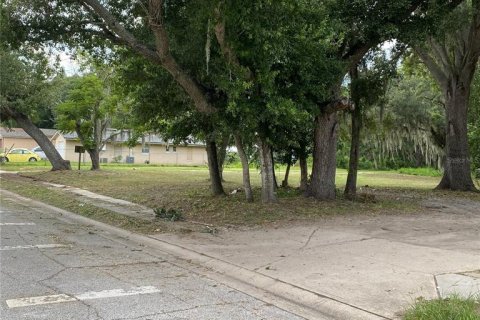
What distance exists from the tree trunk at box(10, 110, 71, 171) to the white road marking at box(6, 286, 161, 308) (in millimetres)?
24588

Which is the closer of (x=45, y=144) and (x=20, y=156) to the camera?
(x=45, y=144)

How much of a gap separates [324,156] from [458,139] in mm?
9844

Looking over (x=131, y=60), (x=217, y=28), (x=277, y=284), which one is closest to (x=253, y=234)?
(x=277, y=284)

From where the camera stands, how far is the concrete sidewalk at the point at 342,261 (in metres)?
6.05

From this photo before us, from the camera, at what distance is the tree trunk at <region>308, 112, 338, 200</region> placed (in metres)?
14.6

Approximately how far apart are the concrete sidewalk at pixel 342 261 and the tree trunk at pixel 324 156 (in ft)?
9.08

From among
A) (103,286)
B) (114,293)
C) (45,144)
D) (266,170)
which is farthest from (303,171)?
(45,144)

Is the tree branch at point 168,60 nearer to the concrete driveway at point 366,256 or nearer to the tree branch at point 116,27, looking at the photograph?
the tree branch at point 116,27

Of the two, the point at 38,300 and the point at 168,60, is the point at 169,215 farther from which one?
the point at 38,300

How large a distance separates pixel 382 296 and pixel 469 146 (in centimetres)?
1887

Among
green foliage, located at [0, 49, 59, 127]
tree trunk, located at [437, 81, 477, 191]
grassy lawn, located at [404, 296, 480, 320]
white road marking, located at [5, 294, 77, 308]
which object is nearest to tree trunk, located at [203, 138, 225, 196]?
white road marking, located at [5, 294, 77, 308]

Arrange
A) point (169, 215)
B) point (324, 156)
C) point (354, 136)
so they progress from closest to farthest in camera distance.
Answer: point (169, 215), point (324, 156), point (354, 136)

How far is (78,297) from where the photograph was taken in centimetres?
593

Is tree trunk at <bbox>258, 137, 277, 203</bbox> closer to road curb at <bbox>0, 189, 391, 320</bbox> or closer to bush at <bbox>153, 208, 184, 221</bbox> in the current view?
bush at <bbox>153, 208, 184, 221</bbox>
